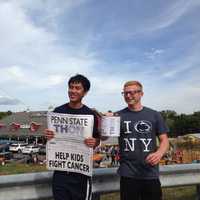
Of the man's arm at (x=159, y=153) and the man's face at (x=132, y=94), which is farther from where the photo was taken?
the man's face at (x=132, y=94)

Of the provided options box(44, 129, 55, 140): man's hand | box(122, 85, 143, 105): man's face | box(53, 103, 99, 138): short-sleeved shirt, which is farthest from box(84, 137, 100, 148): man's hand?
box(122, 85, 143, 105): man's face

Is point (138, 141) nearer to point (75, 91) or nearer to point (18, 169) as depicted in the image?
point (75, 91)

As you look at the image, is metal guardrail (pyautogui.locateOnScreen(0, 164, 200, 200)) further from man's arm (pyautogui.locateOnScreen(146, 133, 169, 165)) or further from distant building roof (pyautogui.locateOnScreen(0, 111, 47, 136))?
distant building roof (pyautogui.locateOnScreen(0, 111, 47, 136))

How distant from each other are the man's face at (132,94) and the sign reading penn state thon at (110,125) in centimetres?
34

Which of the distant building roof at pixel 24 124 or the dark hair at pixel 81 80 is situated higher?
the distant building roof at pixel 24 124

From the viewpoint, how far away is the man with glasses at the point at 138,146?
4.67 metres

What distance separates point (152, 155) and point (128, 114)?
22.6 inches

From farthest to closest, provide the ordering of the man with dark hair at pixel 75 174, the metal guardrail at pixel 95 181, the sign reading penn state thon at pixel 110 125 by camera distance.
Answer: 1. the metal guardrail at pixel 95 181
2. the sign reading penn state thon at pixel 110 125
3. the man with dark hair at pixel 75 174

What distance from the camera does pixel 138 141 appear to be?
4.69 meters

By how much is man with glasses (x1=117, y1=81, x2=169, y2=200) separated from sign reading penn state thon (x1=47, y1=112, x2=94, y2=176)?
1.51ft

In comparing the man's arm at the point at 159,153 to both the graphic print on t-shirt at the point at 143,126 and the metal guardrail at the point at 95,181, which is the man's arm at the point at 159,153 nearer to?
the graphic print on t-shirt at the point at 143,126

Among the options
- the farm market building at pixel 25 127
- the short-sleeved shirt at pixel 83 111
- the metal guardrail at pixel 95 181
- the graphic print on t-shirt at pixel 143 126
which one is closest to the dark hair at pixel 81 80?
the short-sleeved shirt at pixel 83 111

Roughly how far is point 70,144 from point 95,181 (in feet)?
3.53

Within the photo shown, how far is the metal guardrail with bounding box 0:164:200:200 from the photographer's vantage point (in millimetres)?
4802
